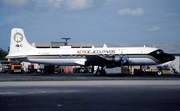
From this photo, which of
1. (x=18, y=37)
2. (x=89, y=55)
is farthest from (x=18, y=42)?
(x=89, y=55)

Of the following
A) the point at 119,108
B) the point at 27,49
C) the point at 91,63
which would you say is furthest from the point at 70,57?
the point at 119,108

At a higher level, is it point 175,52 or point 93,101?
point 175,52

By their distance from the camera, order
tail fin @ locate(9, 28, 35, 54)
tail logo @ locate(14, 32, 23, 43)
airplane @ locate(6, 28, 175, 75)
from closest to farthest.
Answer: airplane @ locate(6, 28, 175, 75) < tail fin @ locate(9, 28, 35, 54) < tail logo @ locate(14, 32, 23, 43)

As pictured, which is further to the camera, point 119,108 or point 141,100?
point 141,100

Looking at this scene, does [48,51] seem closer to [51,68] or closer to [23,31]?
[23,31]

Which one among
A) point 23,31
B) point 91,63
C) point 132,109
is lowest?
point 132,109

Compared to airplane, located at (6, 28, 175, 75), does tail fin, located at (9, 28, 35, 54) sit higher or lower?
→ higher

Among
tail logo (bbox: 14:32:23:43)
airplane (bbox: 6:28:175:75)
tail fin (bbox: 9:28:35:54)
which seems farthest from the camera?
tail logo (bbox: 14:32:23:43)

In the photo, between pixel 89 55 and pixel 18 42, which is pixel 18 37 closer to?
pixel 18 42

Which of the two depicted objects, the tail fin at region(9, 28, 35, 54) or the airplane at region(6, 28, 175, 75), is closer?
the airplane at region(6, 28, 175, 75)

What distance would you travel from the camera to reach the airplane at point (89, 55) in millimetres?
39594

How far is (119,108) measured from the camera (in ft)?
39.1

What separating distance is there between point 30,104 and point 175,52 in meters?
49.0

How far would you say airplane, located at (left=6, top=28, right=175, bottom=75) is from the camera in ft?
130
